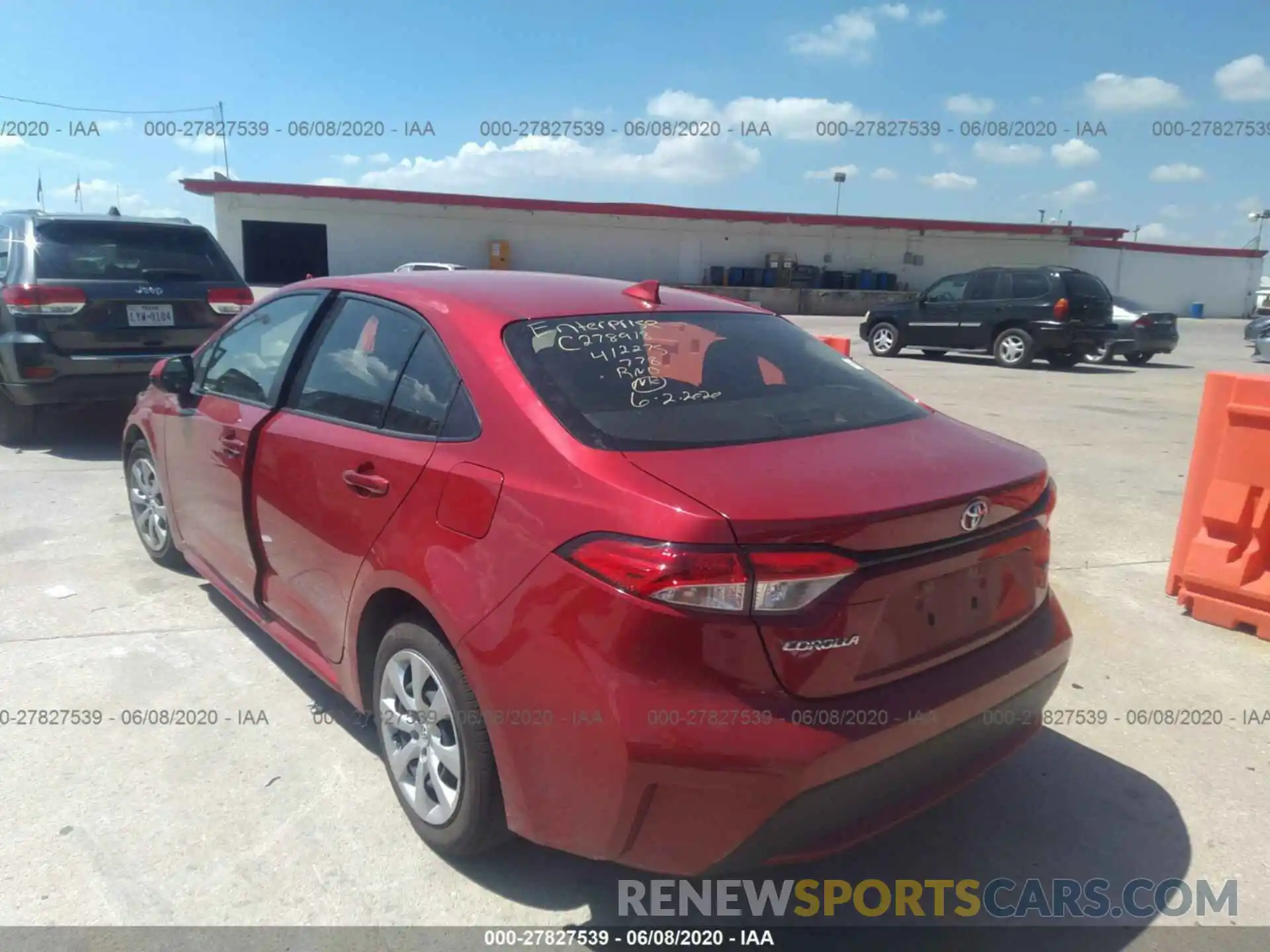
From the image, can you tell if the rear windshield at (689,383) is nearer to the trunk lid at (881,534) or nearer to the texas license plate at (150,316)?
the trunk lid at (881,534)

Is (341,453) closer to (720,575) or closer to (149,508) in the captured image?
(720,575)

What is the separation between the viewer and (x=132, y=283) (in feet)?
23.2

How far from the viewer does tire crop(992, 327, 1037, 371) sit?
15.6 m

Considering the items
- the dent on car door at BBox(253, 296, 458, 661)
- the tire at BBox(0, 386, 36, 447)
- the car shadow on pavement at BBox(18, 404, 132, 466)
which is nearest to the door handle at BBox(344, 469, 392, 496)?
the dent on car door at BBox(253, 296, 458, 661)

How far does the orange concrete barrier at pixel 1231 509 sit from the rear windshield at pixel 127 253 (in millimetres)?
7213

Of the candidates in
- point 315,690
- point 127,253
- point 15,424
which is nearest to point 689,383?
point 315,690

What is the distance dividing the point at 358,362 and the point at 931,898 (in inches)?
96.9

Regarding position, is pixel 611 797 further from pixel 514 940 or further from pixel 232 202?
pixel 232 202

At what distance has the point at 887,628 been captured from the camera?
84.7 inches

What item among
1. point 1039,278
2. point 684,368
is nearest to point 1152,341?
point 1039,278

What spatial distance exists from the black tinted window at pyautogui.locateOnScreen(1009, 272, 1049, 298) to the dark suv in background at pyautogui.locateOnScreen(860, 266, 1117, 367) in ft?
0.04

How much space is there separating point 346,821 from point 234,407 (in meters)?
1.75

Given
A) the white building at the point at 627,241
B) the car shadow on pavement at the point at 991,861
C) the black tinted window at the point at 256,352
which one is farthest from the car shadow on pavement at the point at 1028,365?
the white building at the point at 627,241

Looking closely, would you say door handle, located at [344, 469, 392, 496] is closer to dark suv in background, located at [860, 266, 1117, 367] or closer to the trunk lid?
the trunk lid
